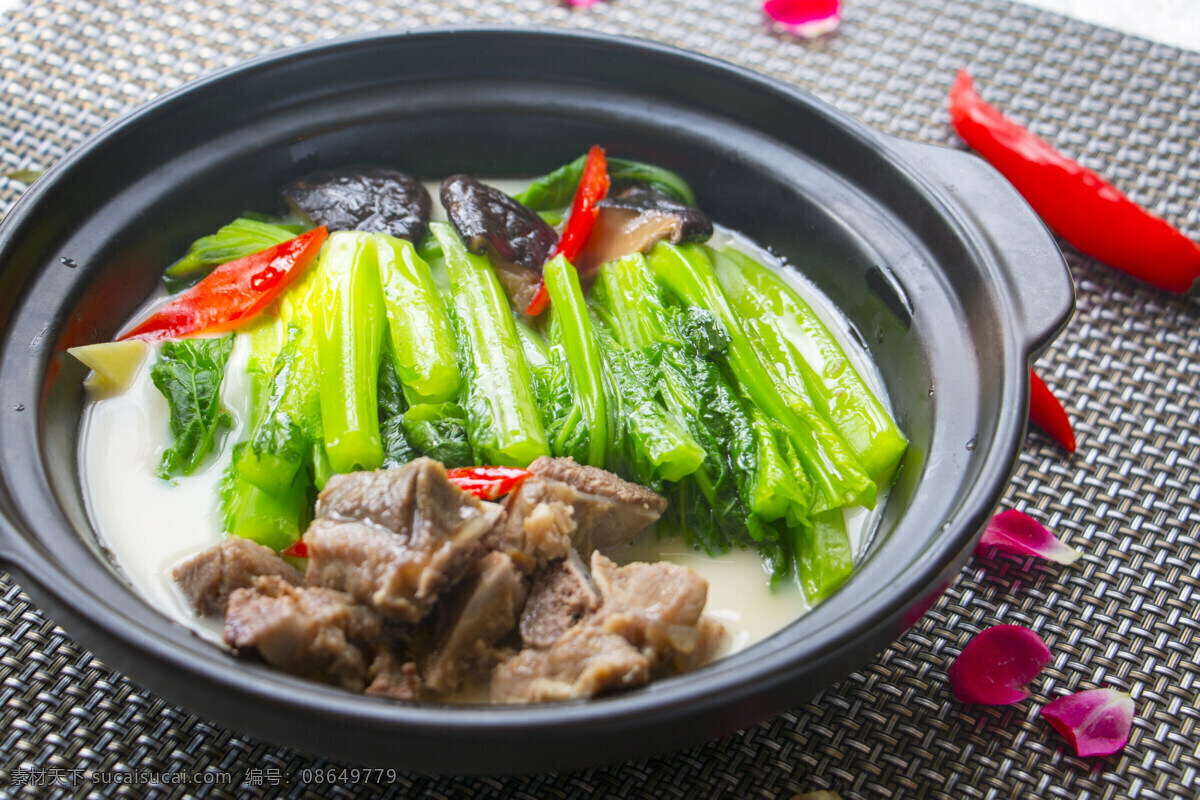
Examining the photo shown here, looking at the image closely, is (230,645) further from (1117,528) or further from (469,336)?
(1117,528)

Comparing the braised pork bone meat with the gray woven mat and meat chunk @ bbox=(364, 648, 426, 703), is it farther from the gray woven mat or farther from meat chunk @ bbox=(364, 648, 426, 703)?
the gray woven mat

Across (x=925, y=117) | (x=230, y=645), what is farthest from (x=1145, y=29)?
(x=230, y=645)

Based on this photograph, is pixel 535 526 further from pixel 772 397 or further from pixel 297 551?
pixel 772 397

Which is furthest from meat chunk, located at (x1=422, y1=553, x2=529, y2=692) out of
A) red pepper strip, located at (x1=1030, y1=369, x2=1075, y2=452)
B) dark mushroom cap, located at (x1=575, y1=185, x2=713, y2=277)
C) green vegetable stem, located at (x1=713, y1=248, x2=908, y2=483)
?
red pepper strip, located at (x1=1030, y1=369, x2=1075, y2=452)

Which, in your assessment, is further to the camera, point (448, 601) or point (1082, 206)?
point (1082, 206)

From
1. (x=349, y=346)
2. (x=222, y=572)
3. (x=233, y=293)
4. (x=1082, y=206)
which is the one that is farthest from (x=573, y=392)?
(x=1082, y=206)

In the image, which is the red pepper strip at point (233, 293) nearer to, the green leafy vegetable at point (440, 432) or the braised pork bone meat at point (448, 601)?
the green leafy vegetable at point (440, 432)

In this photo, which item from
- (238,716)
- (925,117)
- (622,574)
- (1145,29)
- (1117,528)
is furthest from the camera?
(1145,29)
